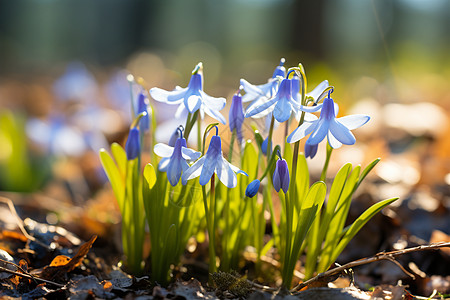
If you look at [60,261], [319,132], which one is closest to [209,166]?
[319,132]

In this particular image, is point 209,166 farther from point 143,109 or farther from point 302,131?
point 143,109

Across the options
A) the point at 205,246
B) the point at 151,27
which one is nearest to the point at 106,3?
the point at 151,27

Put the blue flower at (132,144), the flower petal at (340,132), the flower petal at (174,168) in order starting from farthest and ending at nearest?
the blue flower at (132,144) → the flower petal at (174,168) → the flower petal at (340,132)

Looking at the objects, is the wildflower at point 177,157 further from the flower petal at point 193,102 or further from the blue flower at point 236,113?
the blue flower at point 236,113

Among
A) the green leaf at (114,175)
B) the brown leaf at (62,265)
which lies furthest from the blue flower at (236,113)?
the brown leaf at (62,265)

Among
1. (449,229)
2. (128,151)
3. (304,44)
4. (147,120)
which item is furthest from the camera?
(304,44)

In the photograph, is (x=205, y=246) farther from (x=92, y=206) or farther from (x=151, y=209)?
(x=92, y=206)
